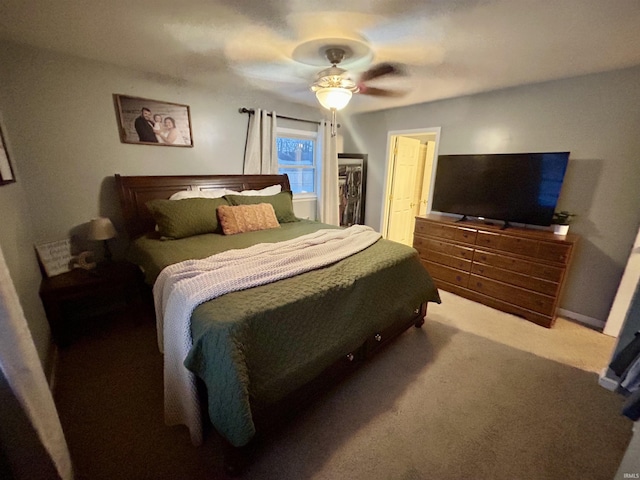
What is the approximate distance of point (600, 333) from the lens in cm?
243

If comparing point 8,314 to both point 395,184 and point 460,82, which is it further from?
point 395,184

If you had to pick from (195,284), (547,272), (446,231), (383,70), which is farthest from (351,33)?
(547,272)

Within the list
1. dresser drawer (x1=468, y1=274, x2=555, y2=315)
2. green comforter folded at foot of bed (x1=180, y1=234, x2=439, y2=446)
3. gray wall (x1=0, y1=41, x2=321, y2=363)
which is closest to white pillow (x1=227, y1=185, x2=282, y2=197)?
gray wall (x1=0, y1=41, x2=321, y2=363)

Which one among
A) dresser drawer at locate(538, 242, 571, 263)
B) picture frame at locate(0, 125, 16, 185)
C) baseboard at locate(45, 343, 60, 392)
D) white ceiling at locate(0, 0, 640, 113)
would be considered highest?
white ceiling at locate(0, 0, 640, 113)

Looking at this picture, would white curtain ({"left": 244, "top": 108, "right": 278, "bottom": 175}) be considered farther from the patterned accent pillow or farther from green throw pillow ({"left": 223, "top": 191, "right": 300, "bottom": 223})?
the patterned accent pillow

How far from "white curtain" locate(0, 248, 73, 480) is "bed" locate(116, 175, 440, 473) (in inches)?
17.8

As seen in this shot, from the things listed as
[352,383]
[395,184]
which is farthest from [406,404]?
[395,184]

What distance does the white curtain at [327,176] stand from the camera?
3994 mm

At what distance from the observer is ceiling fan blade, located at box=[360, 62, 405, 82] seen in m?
2.20

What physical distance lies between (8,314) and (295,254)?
1.30 meters

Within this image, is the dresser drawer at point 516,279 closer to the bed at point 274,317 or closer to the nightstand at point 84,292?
the bed at point 274,317

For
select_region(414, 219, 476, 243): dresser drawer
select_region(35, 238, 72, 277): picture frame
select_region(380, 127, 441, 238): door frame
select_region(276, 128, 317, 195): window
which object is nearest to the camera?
select_region(35, 238, 72, 277): picture frame

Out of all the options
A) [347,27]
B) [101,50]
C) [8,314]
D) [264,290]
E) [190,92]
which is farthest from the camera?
[190,92]

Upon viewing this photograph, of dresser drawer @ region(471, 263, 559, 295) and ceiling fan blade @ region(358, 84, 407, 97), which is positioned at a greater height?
ceiling fan blade @ region(358, 84, 407, 97)
